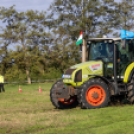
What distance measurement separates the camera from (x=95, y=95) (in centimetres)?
997

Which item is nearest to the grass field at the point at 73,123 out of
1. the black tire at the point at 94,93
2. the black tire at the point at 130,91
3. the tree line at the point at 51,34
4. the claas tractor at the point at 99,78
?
the black tire at the point at 94,93

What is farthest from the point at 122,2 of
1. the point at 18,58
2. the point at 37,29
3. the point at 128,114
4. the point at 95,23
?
the point at 128,114

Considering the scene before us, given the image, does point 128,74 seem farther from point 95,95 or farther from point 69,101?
point 69,101

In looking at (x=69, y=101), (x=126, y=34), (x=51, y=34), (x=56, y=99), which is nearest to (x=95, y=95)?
(x=69, y=101)

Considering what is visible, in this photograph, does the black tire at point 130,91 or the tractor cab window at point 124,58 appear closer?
the black tire at point 130,91

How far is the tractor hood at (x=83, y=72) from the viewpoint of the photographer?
1016 centimetres

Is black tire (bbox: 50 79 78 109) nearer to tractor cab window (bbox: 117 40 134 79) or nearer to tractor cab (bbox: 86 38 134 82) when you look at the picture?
tractor cab (bbox: 86 38 134 82)

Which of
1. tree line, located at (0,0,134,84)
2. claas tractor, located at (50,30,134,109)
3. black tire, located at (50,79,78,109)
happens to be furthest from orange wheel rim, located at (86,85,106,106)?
tree line, located at (0,0,134,84)

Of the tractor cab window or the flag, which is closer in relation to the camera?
the flag

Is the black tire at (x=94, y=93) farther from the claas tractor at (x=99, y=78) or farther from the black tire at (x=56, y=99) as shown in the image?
the black tire at (x=56, y=99)

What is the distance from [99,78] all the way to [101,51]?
1.09 metres

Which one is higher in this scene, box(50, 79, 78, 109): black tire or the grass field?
box(50, 79, 78, 109): black tire

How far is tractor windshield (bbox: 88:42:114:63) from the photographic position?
10562mm

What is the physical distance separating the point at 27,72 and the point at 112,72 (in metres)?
28.0
